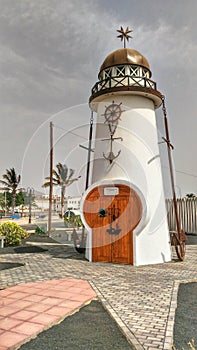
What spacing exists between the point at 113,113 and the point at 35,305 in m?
6.59

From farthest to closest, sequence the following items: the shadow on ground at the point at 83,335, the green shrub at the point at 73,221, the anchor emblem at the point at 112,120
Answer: the green shrub at the point at 73,221, the anchor emblem at the point at 112,120, the shadow on ground at the point at 83,335

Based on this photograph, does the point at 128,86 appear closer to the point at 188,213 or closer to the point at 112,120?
the point at 112,120

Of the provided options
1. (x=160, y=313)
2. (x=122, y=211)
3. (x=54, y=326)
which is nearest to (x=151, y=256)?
(x=122, y=211)

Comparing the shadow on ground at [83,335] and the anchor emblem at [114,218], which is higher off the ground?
the anchor emblem at [114,218]

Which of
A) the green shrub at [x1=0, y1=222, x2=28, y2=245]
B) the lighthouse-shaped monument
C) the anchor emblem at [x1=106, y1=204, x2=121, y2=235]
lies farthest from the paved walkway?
the green shrub at [x1=0, y1=222, x2=28, y2=245]

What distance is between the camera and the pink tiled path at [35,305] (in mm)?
3969

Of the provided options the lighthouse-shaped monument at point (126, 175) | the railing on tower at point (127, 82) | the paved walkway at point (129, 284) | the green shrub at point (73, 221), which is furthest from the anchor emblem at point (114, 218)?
the green shrub at point (73, 221)

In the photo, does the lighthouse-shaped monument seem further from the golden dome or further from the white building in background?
the white building in background

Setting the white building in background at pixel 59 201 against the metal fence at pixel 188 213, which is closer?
the white building in background at pixel 59 201

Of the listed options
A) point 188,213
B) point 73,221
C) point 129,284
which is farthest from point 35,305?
point 73,221

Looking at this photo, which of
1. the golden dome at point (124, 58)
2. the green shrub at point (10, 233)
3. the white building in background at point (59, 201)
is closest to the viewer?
the golden dome at point (124, 58)

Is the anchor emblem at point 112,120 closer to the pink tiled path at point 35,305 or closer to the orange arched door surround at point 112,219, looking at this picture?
the orange arched door surround at point 112,219

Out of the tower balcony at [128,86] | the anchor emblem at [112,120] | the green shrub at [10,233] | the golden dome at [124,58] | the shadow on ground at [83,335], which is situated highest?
the golden dome at [124,58]

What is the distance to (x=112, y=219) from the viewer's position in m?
8.89
